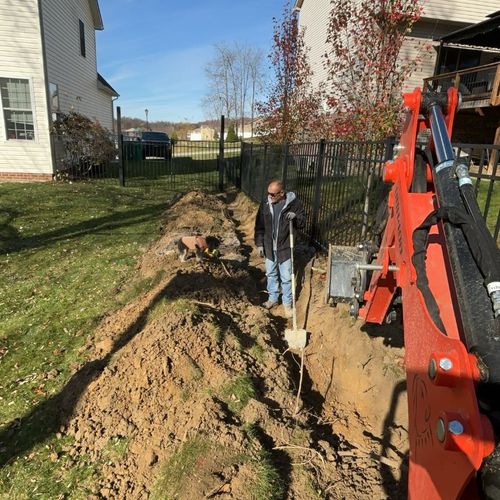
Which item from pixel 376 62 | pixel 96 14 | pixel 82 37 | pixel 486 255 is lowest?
pixel 486 255

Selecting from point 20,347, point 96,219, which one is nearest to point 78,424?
point 20,347

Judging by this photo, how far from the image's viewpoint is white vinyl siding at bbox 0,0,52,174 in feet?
47.5

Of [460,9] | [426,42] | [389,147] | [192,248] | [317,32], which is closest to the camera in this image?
[389,147]

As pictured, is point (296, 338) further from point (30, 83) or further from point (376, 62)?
point (30, 83)

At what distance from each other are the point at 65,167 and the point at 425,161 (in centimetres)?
1678

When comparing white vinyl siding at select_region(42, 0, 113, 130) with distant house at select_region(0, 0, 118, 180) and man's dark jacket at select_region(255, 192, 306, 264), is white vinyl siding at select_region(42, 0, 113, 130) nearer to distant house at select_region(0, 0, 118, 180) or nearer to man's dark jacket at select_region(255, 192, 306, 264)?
distant house at select_region(0, 0, 118, 180)

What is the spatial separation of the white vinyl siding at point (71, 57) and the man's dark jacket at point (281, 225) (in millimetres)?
13319

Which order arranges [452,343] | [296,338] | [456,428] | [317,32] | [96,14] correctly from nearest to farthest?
[456,428] → [452,343] → [296,338] → [317,32] → [96,14]

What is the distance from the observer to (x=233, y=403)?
11.6 feet

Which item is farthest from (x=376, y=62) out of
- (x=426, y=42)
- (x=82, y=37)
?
(x=82, y=37)

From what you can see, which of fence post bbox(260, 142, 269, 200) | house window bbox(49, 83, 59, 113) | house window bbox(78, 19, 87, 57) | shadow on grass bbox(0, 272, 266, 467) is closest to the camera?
shadow on grass bbox(0, 272, 266, 467)

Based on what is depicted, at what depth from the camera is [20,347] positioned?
195 inches

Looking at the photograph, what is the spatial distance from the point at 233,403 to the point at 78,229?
25.1ft

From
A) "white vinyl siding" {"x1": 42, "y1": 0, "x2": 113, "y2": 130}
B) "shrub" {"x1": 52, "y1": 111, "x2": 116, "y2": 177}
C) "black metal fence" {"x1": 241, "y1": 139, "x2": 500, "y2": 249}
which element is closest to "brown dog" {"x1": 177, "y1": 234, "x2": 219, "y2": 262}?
"black metal fence" {"x1": 241, "y1": 139, "x2": 500, "y2": 249}
